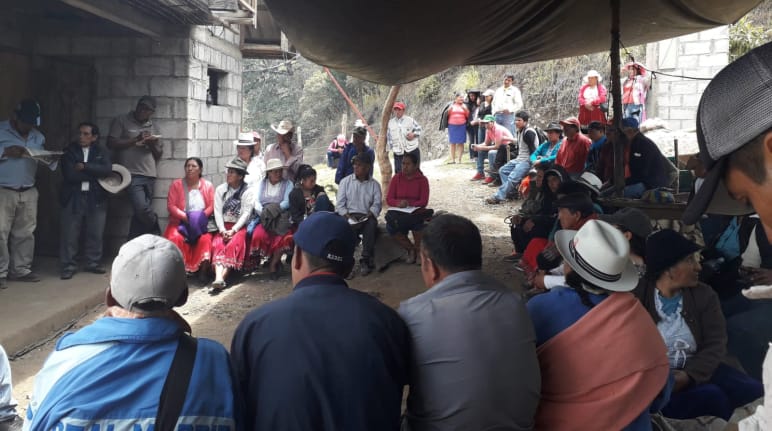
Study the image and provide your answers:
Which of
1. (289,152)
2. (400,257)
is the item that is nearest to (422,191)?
(400,257)

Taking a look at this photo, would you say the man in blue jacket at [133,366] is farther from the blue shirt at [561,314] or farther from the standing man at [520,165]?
the standing man at [520,165]

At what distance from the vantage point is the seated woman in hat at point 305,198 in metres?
6.36

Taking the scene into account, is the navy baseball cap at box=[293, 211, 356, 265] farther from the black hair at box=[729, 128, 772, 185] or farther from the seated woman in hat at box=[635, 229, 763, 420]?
the seated woman in hat at box=[635, 229, 763, 420]

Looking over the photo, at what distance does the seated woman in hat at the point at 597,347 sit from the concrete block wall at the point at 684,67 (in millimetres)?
8355

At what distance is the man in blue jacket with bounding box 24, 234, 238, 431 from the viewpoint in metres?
1.36

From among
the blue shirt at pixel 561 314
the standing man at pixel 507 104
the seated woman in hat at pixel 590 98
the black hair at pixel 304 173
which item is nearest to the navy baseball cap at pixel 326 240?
the blue shirt at pixel 561 314

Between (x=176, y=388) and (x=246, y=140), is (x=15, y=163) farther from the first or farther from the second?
(x=176, y=388)

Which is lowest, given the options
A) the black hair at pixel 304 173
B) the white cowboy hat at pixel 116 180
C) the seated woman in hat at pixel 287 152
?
the white cowboy hat at pixel 116 180

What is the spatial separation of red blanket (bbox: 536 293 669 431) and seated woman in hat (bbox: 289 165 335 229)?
15.0 feet

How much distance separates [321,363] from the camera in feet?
5.41

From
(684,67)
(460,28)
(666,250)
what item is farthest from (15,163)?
(684,67)

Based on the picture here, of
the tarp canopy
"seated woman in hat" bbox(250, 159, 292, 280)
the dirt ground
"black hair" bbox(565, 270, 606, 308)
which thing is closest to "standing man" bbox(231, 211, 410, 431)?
"black hair" bbox(565, 270, 606, 308)

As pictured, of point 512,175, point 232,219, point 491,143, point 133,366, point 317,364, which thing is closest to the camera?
point 133,366

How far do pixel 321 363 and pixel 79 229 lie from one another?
17.5 ft
